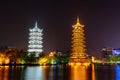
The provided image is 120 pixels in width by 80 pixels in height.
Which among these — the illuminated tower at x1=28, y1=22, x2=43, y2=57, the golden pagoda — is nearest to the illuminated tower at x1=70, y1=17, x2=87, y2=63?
the golden pagoda

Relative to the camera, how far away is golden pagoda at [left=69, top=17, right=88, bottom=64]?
12950 cm

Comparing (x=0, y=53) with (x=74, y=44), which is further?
(x=74, y=44)

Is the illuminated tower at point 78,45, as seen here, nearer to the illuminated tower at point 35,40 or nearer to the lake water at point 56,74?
the illuminated tower at point 35,40

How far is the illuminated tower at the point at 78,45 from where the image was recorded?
130m

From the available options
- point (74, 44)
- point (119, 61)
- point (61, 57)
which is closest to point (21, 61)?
point (61, 57)

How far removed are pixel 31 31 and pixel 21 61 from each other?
34737 millimetres

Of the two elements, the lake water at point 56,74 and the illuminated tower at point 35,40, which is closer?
the lake water at point 56,74

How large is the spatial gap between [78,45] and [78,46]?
0.62 m

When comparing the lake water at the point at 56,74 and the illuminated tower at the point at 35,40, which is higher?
the illuminated tower at the point at 35,40

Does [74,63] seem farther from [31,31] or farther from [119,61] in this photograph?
[119,61]

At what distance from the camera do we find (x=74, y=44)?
5340 inches

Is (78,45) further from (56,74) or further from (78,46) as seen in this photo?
(56,74)


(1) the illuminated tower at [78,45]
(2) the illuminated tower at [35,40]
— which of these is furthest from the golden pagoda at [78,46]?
(2) the illuminated tower at [35,40]

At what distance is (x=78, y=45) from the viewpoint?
440 feet
